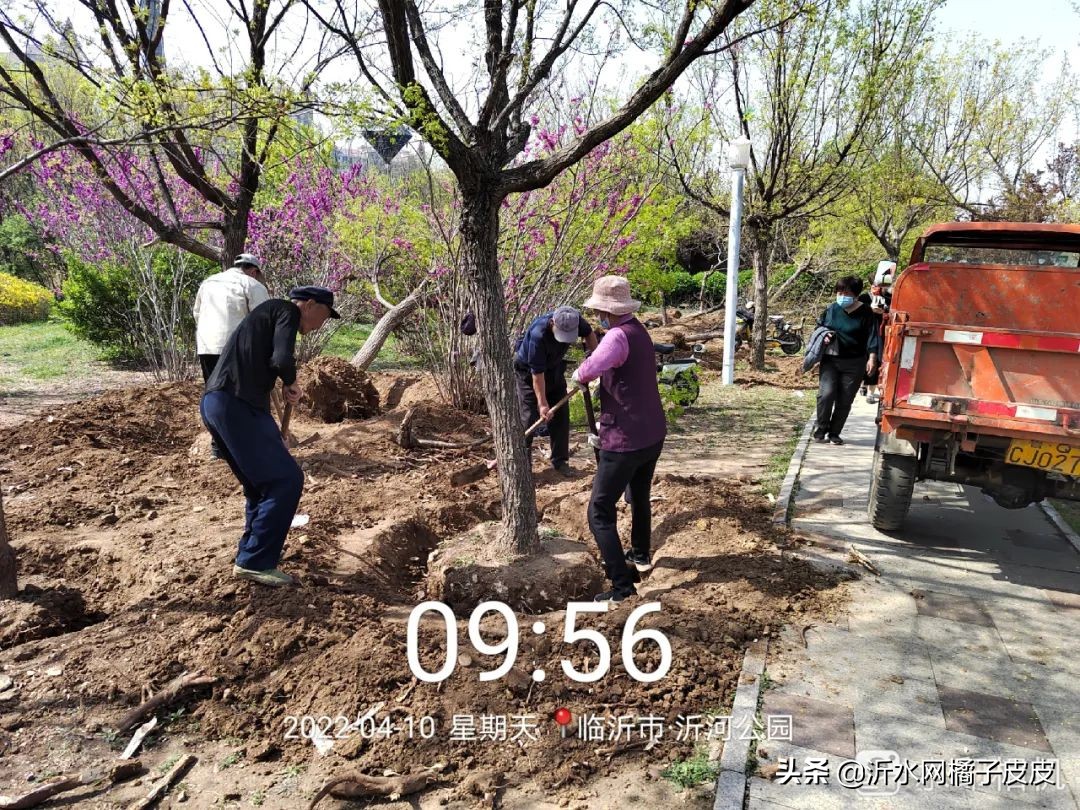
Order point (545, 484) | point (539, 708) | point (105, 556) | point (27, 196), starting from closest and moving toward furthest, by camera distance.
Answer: point (539, 708)
point (105, 556)
point (545, 484)
point (27, 196)

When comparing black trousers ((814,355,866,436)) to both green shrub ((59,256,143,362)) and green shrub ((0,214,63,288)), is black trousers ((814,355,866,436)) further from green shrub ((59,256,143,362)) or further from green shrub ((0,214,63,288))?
green shrub ((0,214,63,288))

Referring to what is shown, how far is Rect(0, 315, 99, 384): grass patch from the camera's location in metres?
11.1

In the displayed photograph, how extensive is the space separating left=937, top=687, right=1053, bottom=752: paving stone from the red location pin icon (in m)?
1.57

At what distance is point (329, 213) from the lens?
1000 cm

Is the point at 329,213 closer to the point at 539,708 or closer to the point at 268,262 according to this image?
the point at 268,262

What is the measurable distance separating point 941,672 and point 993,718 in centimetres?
35

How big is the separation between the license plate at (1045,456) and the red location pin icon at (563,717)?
125 inches

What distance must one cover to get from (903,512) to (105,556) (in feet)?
17.0

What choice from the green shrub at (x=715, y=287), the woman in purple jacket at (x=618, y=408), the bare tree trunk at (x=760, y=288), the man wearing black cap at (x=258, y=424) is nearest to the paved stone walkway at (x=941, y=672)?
the woman in purple jacket at (x=618, y=408)

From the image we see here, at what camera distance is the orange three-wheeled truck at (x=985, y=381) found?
4.26 m

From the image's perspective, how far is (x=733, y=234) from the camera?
1165 centimetres

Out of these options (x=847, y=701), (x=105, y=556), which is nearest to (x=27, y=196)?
(x=105, y=556)

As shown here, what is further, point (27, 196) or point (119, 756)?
point (27, 196)

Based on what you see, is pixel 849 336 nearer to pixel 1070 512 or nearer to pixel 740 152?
pixel 1070 512
